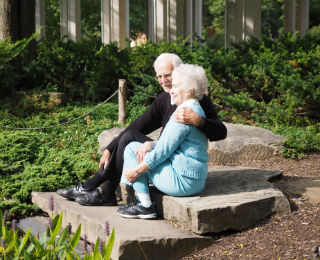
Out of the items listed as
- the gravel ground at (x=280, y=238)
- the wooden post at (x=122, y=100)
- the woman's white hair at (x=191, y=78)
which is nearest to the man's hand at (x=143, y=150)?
A: the woman's white hair at (x=191, y=78)

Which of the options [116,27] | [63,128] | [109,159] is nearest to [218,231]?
[109,159]

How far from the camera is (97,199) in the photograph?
4652 millimetres

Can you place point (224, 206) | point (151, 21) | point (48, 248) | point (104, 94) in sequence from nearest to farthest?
point (48, 248) < point (224, 206) < point (104, 94) < point (151, 21)

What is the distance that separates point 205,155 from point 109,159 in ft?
2.74

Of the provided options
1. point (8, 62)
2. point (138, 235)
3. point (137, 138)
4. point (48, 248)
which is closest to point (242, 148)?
point (137, 138)

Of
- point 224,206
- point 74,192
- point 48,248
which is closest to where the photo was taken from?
point 48,248

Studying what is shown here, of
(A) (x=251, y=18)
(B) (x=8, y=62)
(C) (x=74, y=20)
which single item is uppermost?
(A) (x=251, y=18)

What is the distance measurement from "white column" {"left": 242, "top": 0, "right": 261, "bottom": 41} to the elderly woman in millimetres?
11325

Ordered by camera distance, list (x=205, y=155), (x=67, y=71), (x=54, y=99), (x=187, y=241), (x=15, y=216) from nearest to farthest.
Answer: (x=187, y=241)
(x=205, y=155)
(x=15, y=216)
(x=54, y=99)
(x=67, y=71)

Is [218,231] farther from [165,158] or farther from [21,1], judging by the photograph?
[21,1]

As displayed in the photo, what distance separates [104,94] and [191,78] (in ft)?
20.2

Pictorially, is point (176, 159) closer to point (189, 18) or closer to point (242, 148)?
point (242, 148)

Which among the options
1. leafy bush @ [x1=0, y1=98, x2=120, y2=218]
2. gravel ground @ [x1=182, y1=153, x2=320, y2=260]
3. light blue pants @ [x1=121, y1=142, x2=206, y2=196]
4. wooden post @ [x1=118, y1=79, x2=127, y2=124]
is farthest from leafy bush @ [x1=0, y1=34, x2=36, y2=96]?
gravel ground @ [x1=182, y1=153, x2=320, y2=260]

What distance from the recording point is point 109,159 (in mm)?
4562
